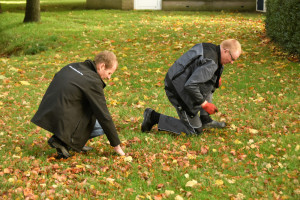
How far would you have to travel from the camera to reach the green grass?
4.16 meters

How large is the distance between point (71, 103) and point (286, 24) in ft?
24.7

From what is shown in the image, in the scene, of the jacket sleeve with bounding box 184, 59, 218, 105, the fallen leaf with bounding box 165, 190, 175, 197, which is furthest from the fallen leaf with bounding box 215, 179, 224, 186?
the jacket sleeve with bounding box 184, 59, 218, 105

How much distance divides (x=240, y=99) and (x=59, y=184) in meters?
4.52

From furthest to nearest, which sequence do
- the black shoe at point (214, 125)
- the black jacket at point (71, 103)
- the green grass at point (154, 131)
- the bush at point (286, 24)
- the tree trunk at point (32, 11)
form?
the tree trunk at point (32, 11) → the bush at point (286, 24) → the black shoe at point (214, 125) → the black jacket at point (71, 103) → the green grass at point (154, 131)

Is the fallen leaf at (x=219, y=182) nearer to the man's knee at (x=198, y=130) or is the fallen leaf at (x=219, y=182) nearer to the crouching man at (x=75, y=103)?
the crouching man at (x=75, y=103)

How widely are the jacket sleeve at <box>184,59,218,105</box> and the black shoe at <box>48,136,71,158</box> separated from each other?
1708 mm

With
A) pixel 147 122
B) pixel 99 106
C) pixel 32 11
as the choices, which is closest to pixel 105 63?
pixel 99 106

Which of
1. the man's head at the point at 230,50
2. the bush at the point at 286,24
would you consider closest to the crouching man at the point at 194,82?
the man's head at the point at 230,50

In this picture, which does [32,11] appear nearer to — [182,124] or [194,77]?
[182,124]

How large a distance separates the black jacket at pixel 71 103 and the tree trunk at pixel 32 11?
38.4ft

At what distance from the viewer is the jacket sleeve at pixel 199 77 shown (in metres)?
5.07

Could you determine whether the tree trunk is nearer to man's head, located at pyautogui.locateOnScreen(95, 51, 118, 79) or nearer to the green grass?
the green grass

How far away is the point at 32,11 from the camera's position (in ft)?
50.3

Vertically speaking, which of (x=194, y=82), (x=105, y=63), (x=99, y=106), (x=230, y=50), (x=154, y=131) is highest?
(x=230, y=50)
